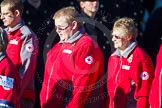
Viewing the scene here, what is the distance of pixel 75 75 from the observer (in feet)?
31.0

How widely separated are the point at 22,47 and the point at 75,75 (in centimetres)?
61

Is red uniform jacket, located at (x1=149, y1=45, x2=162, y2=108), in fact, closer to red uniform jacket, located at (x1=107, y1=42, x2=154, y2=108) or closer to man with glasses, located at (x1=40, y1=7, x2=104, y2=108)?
red uniform jacket, located at (x1=107, y1=42, x2=154, y2=108)

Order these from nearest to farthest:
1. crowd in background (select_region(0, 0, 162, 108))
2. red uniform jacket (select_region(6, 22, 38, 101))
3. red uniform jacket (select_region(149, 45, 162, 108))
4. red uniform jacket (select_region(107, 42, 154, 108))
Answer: red uniform jacket (select_region(149, 45, 162, 108)), red uniform jacket (select_region(107, 42, 154, 108)), red uniform jacket (select_region(6, 22, 38, 101)), crowd in background (select_region(0, 0, 162, 108))

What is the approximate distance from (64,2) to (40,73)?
90 centimetres

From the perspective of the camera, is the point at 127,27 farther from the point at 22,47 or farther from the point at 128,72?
the point at 22,47

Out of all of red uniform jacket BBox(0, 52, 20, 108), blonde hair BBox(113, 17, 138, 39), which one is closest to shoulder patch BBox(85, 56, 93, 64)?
blonde hair BBox(113, 17, 138, 39)

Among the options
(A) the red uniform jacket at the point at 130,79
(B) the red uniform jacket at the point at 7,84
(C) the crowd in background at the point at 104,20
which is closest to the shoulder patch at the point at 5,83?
(B) the red uniform jacket at the point at 7,84

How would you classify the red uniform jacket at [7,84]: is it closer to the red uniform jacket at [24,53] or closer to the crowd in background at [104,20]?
the red uniform jacket at [24,53]

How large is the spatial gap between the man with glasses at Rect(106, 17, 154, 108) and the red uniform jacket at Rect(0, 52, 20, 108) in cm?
115

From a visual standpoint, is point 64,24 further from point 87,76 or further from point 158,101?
point 158,101

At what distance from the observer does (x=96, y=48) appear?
9508 mm

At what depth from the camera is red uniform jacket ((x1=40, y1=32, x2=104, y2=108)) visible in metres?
9.41

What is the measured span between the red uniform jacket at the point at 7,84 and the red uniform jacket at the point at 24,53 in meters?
0.81

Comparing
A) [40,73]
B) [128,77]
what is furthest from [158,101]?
[40,73]
